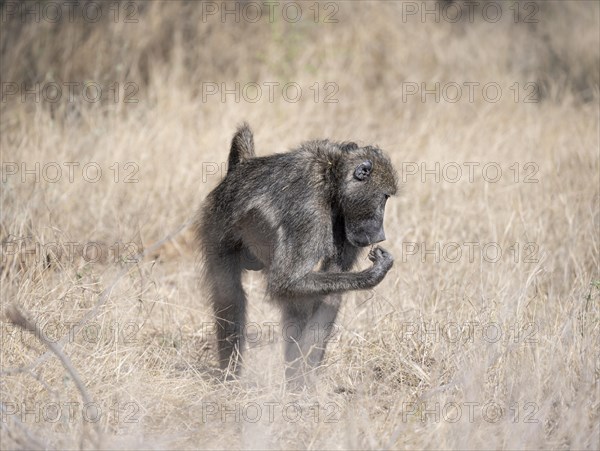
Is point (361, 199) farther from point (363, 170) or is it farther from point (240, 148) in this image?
point (240, 148)

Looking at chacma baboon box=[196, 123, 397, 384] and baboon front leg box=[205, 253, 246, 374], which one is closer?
chacma baboon box=[196, 123, 397, 384]

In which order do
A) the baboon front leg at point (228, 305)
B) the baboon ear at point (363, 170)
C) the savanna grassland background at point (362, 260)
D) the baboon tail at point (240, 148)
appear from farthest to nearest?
the baboon tail at point (240, 148), the baboon front leg at point (228, 305), the baboon ear at point (363, 170), the savanna grassland background at point (362, 260)

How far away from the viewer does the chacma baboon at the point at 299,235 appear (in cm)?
403

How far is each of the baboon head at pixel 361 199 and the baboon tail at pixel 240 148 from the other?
2.06 feet

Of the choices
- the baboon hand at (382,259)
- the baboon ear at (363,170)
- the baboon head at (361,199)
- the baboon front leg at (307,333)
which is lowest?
the baboon front leg at (307,333)

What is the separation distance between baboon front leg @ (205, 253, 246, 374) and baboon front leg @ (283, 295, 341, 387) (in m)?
0.25

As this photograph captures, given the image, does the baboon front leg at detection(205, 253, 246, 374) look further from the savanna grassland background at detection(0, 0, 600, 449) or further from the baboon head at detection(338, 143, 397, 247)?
the baboon head at detection(338, 143, 397, 247)

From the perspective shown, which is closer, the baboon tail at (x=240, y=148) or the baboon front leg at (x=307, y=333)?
the baboon front leg at (x=307, y=333)

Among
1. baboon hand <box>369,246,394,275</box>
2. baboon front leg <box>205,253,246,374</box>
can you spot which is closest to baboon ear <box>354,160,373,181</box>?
baboon hand <box>369,246,394,275</box>

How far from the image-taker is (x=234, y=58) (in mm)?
9094

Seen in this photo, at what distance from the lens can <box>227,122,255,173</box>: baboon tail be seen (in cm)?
459

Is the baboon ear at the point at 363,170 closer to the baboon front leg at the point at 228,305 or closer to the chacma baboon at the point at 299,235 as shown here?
the chacma baboon at the point at 299,235

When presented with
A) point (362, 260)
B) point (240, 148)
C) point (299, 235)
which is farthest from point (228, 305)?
point (362, 260)

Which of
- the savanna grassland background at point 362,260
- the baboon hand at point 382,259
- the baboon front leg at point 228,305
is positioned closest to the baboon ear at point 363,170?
the baboon hand at point 382,259
